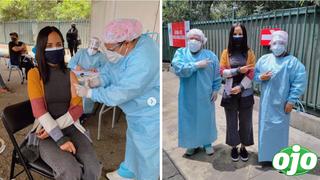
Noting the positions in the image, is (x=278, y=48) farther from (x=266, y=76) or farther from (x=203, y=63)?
(x=203, y=63)

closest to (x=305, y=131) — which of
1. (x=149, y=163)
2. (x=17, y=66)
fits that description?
(x=149, y=163)

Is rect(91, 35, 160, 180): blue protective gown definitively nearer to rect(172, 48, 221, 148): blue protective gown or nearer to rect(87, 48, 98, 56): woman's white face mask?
rect(172, 48, 221, 148): blue protective gown

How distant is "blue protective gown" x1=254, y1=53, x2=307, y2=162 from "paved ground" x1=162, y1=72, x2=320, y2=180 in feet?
0.13

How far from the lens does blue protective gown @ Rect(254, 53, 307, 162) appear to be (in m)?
1.04

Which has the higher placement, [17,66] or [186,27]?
[186,27]

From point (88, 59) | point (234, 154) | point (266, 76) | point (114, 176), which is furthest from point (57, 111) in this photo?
point (88, 59)

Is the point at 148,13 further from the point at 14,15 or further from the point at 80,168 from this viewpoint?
the point at 14,15

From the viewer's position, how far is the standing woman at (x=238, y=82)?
1079 millimetres

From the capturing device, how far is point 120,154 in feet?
6.75

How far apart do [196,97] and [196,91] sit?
0.03 metres

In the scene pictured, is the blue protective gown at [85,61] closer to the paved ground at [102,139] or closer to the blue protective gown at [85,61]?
the blue protective gown at [85,61]

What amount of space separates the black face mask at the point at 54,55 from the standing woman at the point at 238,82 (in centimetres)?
69

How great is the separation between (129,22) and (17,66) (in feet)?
6.40

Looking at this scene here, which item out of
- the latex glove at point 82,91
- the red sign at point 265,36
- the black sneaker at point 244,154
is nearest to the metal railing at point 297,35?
the red sign at point 265,36
